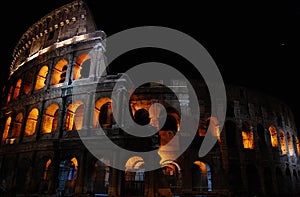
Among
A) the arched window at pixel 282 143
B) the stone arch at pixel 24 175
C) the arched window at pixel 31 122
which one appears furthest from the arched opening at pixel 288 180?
the arched window at pixel 31 122

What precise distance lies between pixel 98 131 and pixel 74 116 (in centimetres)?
412

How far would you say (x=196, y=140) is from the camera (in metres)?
19.9

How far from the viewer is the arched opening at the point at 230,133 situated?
22.6 m

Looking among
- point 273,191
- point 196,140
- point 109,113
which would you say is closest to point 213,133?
point 196,140

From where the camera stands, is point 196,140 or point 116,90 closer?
point 116,90

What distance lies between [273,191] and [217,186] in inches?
296

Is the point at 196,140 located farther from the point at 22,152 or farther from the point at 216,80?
the point at 22,152

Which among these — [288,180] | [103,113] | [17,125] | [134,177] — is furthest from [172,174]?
[17,125]

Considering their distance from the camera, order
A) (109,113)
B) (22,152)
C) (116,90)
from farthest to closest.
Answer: (109,113)
(22,152)
(116,90)

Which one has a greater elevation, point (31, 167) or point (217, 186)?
point (31, 167)

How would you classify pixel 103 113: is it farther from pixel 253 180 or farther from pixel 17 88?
pixel 253 180

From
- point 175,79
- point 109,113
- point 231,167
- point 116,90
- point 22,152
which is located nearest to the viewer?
point 116,90

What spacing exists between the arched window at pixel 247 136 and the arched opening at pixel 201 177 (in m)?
6.22

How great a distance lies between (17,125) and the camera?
805 inches
